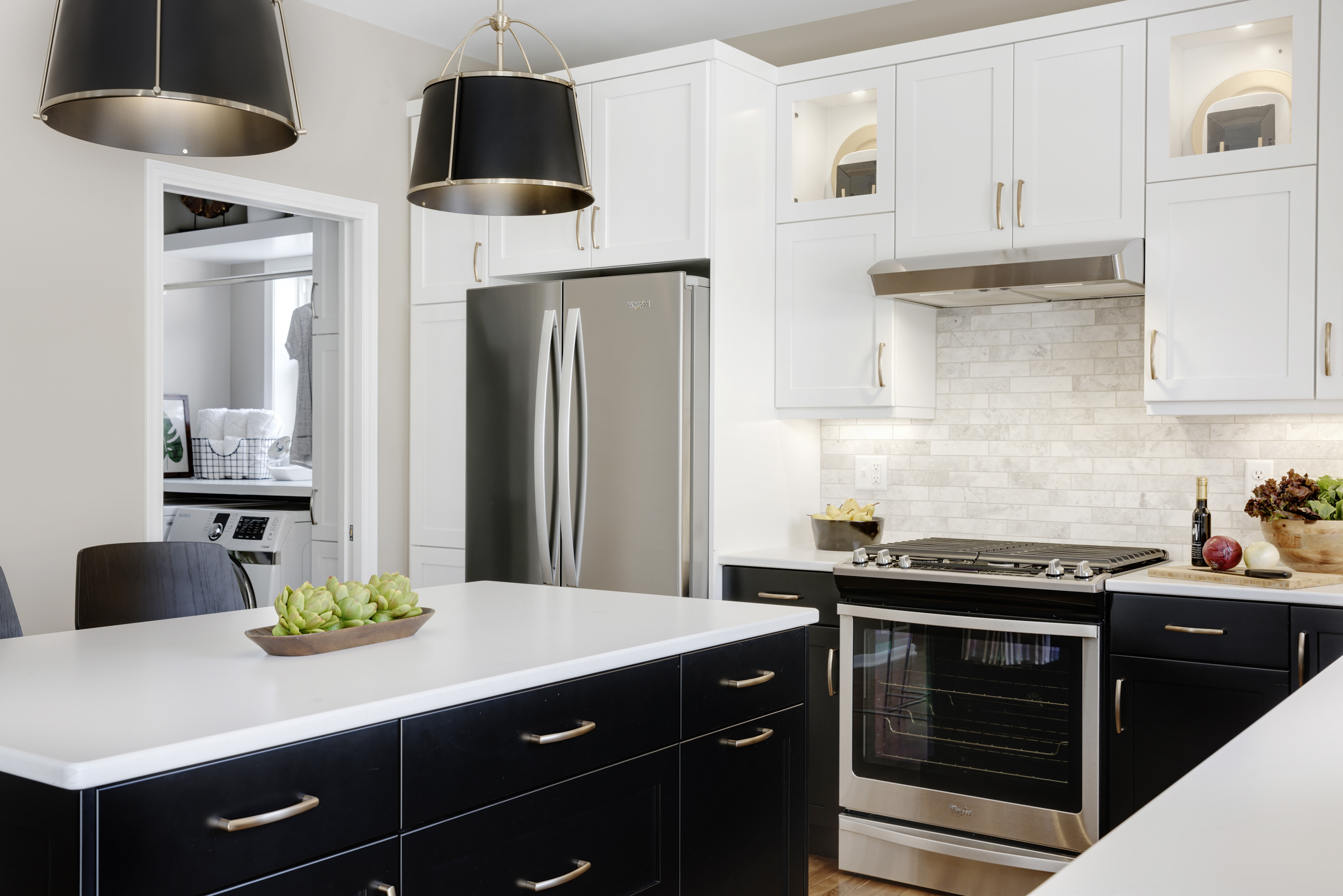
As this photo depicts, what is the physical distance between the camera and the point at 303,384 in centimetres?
514

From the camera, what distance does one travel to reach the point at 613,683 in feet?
6.30

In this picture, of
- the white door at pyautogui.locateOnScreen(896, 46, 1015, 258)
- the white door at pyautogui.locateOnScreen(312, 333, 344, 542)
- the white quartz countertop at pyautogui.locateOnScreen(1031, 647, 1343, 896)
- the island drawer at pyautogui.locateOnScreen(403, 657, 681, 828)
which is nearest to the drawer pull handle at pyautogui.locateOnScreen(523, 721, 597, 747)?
the island drawer at pyautogui.locateOnScreen(403, 657, 681, 828)

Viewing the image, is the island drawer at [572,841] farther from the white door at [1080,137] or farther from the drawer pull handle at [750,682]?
the white door at [1080,137]

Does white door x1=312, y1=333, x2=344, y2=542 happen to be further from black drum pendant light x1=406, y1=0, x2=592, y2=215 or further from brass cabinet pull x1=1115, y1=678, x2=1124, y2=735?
brass cabinet pull x1=1115, y1=678, x2=1124, y2=735

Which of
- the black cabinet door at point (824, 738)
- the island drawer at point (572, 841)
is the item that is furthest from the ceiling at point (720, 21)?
the island drawer at point (572, 841)

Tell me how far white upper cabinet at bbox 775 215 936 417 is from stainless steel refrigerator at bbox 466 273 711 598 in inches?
14.9

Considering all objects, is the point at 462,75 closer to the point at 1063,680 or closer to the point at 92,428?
the point at 92,428

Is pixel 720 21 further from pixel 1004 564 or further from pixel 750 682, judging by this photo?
pixel 750 682

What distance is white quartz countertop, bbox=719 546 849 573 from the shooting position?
3495 mm

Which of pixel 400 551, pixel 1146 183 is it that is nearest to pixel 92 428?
pixel 400 551

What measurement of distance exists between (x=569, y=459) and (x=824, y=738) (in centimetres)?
120

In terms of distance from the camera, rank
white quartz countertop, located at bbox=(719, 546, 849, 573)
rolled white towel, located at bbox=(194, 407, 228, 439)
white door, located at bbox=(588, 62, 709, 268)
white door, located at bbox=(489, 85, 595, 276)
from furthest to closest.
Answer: rolled white towel, located at bbox=(194, 407, 228, 439) → white door, located at bbox=(489, 85, 595, 276) → white door, located at bbox=(588, 62, 709, 268) → white quartz countertop, located at bbox=(719, 546, 849, 573)

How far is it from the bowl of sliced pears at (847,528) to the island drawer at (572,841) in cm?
173

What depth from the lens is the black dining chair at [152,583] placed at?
2.59 m
